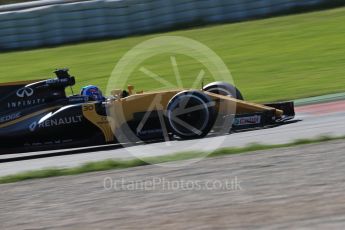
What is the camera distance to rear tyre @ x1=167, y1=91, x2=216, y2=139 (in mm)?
10086

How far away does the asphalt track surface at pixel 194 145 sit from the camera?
9.62m

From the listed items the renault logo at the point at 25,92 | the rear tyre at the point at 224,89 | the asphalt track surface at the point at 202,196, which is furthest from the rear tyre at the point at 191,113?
the renault logo at the point at 25,92

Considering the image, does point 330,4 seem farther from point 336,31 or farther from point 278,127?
point 278,127

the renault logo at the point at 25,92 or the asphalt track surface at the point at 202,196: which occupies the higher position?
the renault logo at the point at 25,92

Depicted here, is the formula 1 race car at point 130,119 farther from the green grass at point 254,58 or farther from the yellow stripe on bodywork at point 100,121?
the green grass at point 254,58

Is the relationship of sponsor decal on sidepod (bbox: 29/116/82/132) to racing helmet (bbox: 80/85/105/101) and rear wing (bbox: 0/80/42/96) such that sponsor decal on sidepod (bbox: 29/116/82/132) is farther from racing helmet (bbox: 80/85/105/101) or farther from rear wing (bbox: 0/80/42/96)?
rear wing (bbox: 0/80/42/96)

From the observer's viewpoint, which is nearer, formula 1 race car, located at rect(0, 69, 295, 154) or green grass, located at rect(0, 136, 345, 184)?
green grass, located at rect(0, 136, 345, 184)

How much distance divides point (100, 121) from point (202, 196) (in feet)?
12.6

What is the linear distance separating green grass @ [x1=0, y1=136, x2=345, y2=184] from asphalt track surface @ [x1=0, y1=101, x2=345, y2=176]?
311 millimetres

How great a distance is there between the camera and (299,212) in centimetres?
589

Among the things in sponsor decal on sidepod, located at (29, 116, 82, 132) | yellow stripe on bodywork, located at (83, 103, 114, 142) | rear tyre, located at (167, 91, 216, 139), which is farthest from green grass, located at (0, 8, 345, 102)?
sponsor decal on sidepod, located at (29, 116, 82, 132)

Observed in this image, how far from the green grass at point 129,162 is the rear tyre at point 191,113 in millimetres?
968

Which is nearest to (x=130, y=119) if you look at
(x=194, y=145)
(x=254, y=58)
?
(x=194, y=145)

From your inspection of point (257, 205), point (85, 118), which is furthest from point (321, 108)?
point (257, 205)
